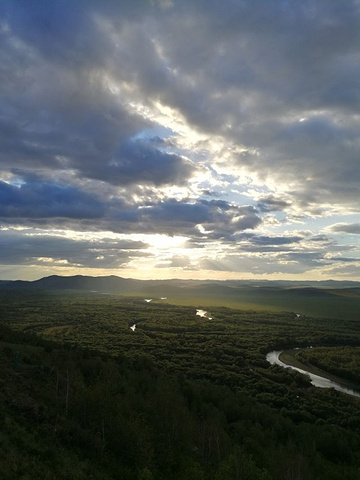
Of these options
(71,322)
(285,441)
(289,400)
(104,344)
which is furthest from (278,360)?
(71,322)

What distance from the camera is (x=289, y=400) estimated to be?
48281 mm

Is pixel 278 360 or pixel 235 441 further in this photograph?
pixel 278 360

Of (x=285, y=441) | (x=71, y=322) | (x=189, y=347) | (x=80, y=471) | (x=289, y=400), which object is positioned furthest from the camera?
(x=71, y=322)

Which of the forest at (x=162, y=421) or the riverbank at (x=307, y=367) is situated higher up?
the forest at (x=162, y=421)

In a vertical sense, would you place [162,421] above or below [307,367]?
above

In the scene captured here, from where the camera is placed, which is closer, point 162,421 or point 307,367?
point 162,421

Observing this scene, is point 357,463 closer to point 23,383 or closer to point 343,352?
point 23,383

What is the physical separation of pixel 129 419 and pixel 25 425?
7838 mm

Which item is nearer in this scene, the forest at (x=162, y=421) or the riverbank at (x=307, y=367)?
the forest at (x=162, y=421)

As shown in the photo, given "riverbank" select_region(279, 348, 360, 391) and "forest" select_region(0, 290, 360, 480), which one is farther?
"riverbank" select_region(279, 348, 360, 391)

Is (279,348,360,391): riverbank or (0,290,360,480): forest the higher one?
(0,290,360,480): forest

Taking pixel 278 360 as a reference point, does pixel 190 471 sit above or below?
above

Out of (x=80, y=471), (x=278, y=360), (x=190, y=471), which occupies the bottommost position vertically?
(x=278, y=360)

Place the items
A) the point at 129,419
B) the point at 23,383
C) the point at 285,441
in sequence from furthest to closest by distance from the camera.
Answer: the point at 285,441, the point at 23,383, the point at 129,419
